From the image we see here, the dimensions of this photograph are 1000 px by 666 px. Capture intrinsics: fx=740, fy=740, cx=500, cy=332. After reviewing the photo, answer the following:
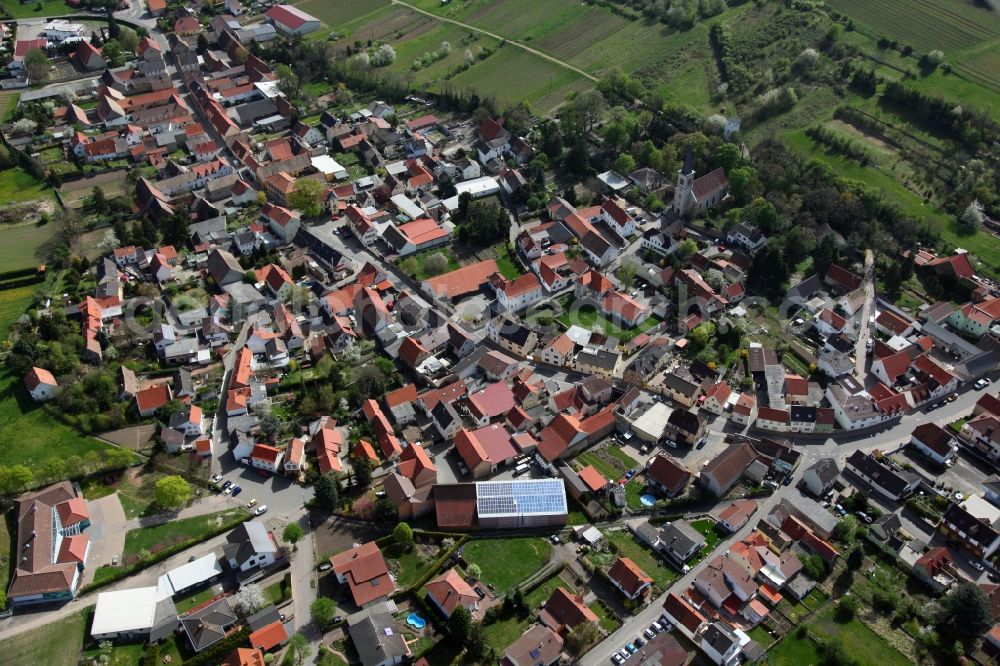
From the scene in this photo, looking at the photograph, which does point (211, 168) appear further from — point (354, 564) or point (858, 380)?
point (858, 380)

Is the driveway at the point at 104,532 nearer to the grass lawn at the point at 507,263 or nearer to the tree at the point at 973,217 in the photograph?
the grass lawn at the point at 507,263

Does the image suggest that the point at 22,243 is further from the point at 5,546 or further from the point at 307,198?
the point at 5,546

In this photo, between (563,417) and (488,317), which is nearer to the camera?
(563,417)

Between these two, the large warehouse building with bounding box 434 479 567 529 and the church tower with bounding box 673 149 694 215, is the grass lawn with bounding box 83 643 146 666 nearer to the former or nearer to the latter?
the large warehouse building with bounding box 434 479 567 529

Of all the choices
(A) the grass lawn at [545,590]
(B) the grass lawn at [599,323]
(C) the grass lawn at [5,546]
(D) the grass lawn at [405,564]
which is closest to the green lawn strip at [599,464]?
(A) the grass lawn at [545,590]

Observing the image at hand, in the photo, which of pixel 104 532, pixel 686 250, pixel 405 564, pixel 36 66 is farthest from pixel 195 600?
pixel 36 66

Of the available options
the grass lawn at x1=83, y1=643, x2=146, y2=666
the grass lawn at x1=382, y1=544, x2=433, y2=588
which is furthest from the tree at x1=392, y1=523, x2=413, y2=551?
the grass lawn at x1=83, y1=643, x2=146, y2=666

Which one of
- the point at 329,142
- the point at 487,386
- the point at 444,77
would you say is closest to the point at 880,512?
the point at 487,386
